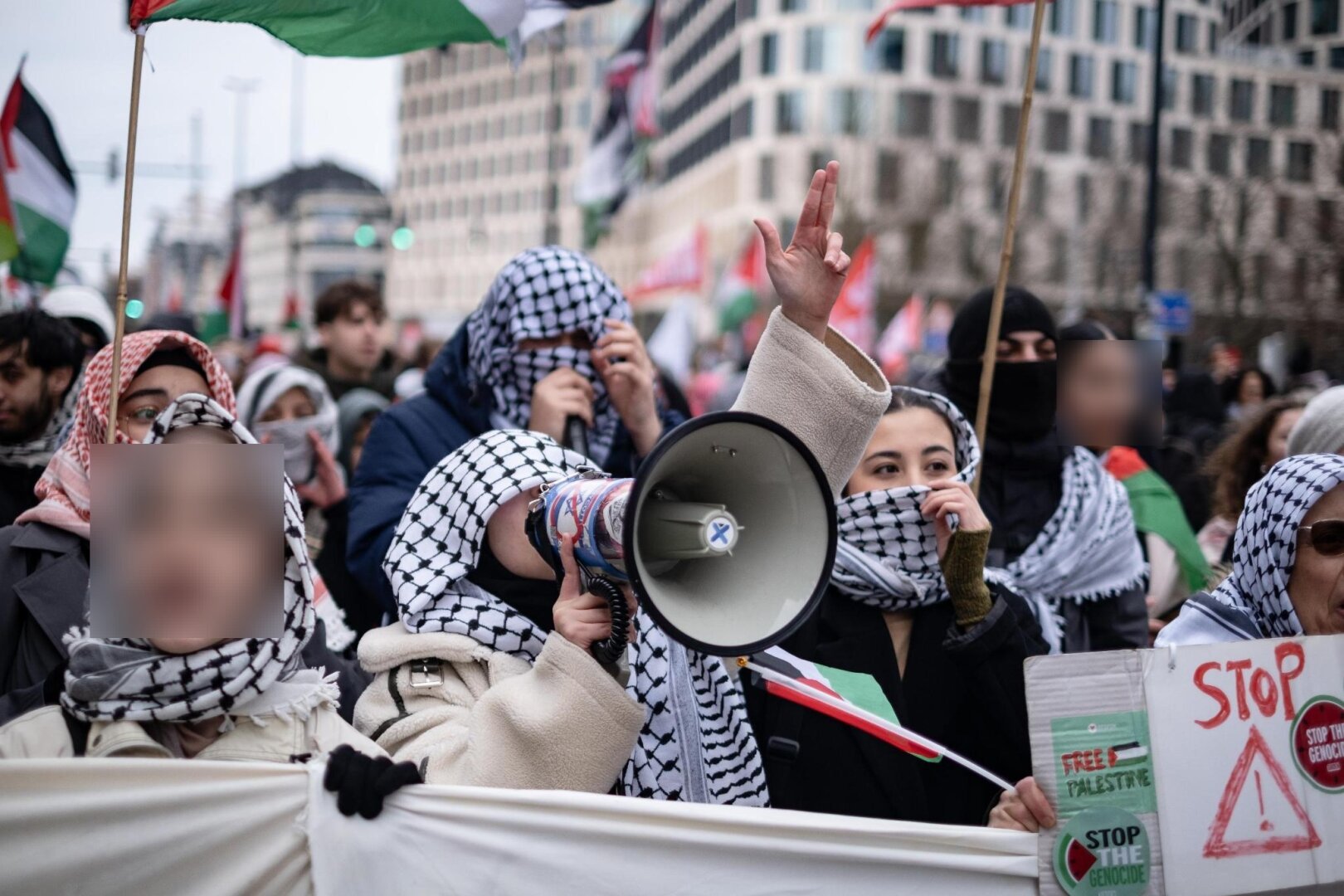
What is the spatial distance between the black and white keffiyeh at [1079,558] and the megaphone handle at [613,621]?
1275mm

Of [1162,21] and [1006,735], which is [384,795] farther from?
[1162,21]

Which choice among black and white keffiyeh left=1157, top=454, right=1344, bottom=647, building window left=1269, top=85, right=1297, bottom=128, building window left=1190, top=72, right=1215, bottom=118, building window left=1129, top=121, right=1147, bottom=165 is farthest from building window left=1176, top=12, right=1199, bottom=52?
black and white keffiyeh left=1157, top=454, right=1344, bottom=647

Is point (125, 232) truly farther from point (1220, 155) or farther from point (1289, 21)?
point (1220, 155)

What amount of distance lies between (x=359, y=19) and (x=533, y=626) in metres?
1.43

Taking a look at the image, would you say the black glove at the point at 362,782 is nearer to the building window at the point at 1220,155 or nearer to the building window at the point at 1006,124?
the building window at the point at 1220,155

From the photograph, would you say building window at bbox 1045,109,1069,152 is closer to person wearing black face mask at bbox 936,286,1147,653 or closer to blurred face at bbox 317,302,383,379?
blurred face at bbox 317,302,383,379

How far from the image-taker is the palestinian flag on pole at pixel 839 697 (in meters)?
2.27

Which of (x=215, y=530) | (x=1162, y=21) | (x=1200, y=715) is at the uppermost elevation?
(x=1162, y=21)

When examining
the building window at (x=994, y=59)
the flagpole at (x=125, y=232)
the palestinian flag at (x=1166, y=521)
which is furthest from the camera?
the building window at (x=994, y=59)

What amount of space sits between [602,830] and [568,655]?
0.27 m

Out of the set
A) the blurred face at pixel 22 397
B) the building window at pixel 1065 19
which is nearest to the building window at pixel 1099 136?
the building window at pixel 1065 19

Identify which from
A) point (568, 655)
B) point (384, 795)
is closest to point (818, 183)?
point (568, 655)

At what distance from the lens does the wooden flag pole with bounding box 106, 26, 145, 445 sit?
2.23 metres

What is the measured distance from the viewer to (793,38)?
209ft
